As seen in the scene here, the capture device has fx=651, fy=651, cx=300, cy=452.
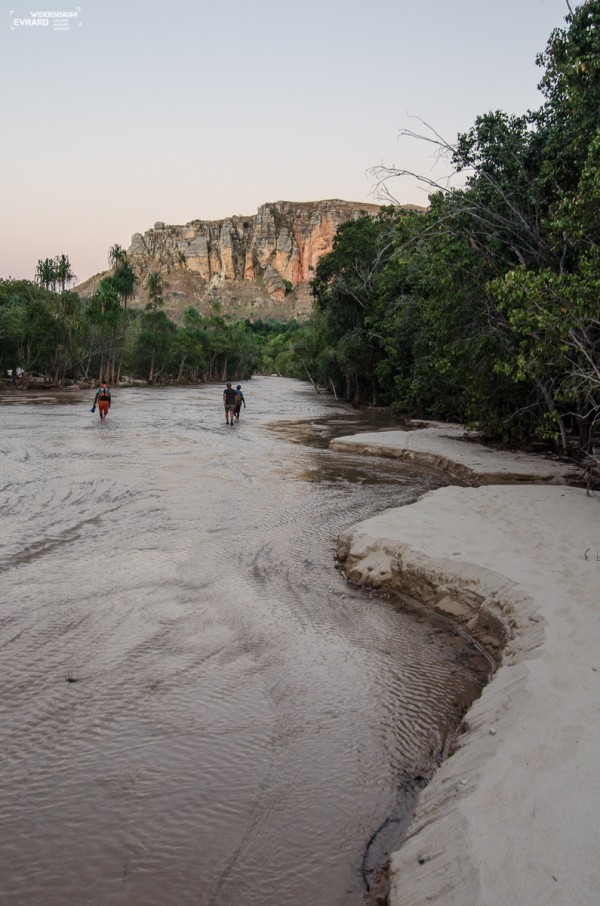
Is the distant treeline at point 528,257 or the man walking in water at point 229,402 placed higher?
the distant treeline at point 528,257

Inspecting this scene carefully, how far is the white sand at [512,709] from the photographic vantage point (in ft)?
10.0

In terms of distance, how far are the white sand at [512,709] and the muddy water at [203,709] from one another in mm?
439

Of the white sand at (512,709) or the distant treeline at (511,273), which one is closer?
the white sand at (512,709)

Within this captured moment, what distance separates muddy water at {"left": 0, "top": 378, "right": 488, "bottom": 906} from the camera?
3.65 meters

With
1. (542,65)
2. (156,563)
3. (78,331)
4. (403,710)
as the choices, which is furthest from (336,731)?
(78,331)

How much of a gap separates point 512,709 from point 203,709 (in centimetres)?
242

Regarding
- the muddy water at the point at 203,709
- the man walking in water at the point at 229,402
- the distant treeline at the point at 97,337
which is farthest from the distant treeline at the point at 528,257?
the distant treeline at the point at 97,337

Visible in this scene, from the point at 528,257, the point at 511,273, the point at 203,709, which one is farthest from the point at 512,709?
the point at 528,257

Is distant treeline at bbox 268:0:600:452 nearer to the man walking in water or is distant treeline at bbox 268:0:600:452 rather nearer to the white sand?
the white sand

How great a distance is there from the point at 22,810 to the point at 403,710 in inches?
117

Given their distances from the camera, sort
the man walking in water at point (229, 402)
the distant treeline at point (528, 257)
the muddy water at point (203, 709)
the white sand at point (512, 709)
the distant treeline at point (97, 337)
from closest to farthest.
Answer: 1. the white sand at point (512, 709)
2. the muddy water at point (203, 709)
3. the distant treeline at point (528, 257)
4. the man walking in water at point (229, 402)
5. the distant treeline at point (97, 337)

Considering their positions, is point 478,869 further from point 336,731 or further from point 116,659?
point 116,659

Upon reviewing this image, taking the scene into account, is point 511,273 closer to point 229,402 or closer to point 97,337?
point 229,402

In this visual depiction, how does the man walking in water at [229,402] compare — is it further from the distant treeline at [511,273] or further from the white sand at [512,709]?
the white sand at [512,709]
